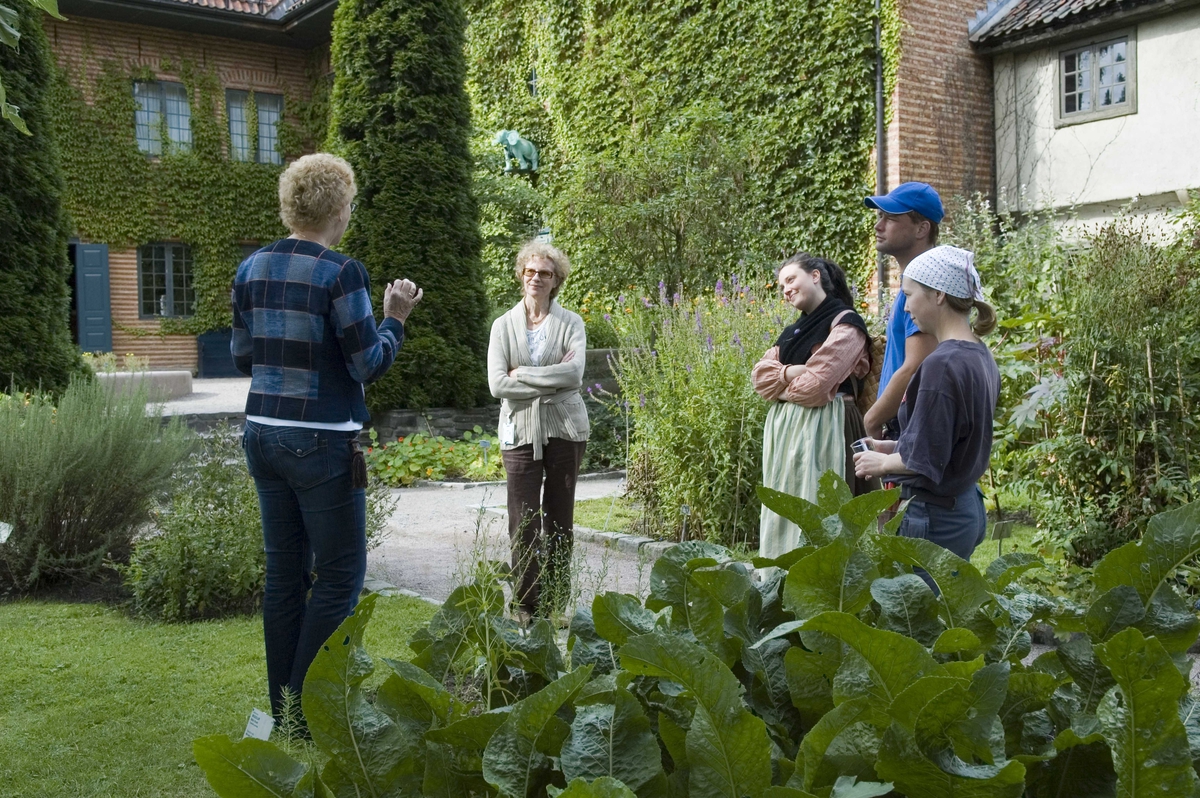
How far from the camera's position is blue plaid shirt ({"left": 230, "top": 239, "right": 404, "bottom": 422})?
3594 mm

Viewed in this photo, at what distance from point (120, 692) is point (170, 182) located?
21856 mm

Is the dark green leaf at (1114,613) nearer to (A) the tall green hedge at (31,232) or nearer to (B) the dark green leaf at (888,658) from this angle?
(B) the dark green leaf at (888,658)

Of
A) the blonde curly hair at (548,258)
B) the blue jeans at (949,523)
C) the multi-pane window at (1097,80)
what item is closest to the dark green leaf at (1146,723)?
the blue jeans at (949,523)

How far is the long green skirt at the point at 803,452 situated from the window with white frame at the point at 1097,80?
42.6 ft

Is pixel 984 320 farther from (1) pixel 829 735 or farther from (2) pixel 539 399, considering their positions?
(1) pixel 829 735

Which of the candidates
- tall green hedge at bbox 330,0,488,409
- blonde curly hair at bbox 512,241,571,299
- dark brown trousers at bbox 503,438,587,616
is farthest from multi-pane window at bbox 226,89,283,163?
dark brown trousers at bbox 503,438,587,616

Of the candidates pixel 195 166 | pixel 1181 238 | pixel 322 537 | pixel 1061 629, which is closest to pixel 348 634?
pixel 1061 629

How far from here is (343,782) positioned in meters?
0.90

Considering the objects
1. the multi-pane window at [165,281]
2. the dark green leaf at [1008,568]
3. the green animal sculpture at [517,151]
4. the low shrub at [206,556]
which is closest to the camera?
the dark green leaf at [1008,568]

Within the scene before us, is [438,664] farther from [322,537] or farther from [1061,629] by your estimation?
[322,537]

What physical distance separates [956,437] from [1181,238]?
174 inches

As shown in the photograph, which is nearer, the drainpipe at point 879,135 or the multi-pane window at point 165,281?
the drainpipe at point 879,135

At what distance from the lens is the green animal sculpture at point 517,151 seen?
21.0m

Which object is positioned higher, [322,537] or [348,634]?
[348,634]
